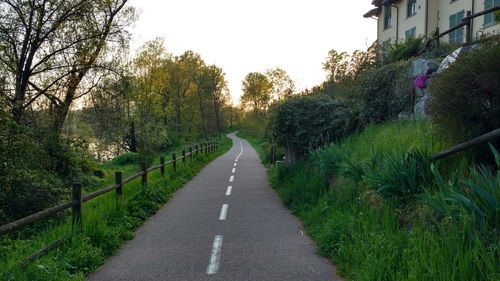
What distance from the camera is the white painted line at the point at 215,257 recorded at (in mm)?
6164

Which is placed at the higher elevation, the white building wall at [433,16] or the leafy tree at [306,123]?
the white building wall at [433,16]

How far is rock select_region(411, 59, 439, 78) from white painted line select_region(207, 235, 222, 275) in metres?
7.77

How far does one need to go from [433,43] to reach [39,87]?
1553cm

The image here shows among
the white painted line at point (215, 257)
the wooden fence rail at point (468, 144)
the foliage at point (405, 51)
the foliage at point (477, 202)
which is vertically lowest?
the white painted line at point (215, 257)

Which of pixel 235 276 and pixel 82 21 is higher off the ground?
pixel 82 21

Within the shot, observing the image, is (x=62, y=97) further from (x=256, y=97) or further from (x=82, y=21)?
(x=256, y=97)

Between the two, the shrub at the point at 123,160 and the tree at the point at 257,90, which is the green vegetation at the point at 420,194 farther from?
the tree at the point at 257,90

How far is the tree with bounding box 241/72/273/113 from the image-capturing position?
96.5m

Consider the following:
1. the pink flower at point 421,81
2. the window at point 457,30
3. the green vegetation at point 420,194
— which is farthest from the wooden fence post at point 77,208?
the window at point 457,30

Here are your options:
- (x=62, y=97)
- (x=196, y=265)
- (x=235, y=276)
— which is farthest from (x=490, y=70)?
(x=62, y=97)

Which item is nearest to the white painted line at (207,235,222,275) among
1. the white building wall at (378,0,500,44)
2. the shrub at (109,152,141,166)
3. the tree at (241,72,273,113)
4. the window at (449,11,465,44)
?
the white building wall at (378,0,500,44)

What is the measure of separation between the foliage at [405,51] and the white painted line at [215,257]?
1334 cm

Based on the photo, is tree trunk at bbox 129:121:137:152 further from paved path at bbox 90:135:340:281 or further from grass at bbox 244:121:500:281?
grass at bbox 244:121:500:281

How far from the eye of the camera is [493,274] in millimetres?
3621
